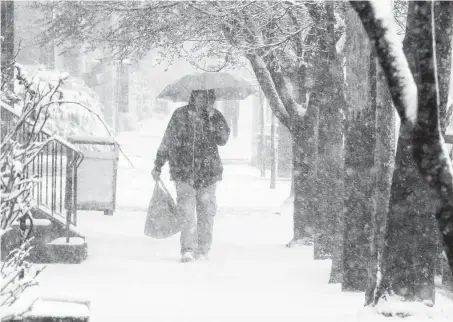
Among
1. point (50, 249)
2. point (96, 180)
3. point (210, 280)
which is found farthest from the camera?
point (96, 180)

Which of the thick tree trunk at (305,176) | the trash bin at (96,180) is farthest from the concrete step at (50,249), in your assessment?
the trash bin at (96,180)

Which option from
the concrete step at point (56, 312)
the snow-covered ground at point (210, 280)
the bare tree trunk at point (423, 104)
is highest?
the bare tree trunk at point (423, 104)

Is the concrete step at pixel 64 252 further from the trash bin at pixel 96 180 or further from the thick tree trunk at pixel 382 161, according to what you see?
the trash bin at pixel 96 180

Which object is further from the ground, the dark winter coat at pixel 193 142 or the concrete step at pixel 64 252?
the dark winter coat at pixel 193 142

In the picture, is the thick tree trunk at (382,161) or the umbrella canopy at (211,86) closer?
the thick tree trunk at (382,161)

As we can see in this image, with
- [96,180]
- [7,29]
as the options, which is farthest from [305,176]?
[7,29]

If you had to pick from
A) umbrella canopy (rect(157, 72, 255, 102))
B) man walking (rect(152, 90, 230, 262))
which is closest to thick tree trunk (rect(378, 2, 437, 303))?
man walking (rect(152, 90, 230, 262))

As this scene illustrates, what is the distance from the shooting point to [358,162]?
6.94 m

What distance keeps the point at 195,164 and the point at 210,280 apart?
1.63 meters

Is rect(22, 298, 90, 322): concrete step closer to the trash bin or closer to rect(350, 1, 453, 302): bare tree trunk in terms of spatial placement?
rect(350, 1, 453, 302): bare tree trunk

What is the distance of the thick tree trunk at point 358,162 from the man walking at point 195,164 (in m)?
2.49

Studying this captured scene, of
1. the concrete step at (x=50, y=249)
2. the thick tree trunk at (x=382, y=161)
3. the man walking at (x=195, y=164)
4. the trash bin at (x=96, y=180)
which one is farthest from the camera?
the trash bin at (x=96, y=180)

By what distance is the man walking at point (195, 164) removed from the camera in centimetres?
921

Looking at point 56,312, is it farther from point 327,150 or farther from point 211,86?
point 327,150
